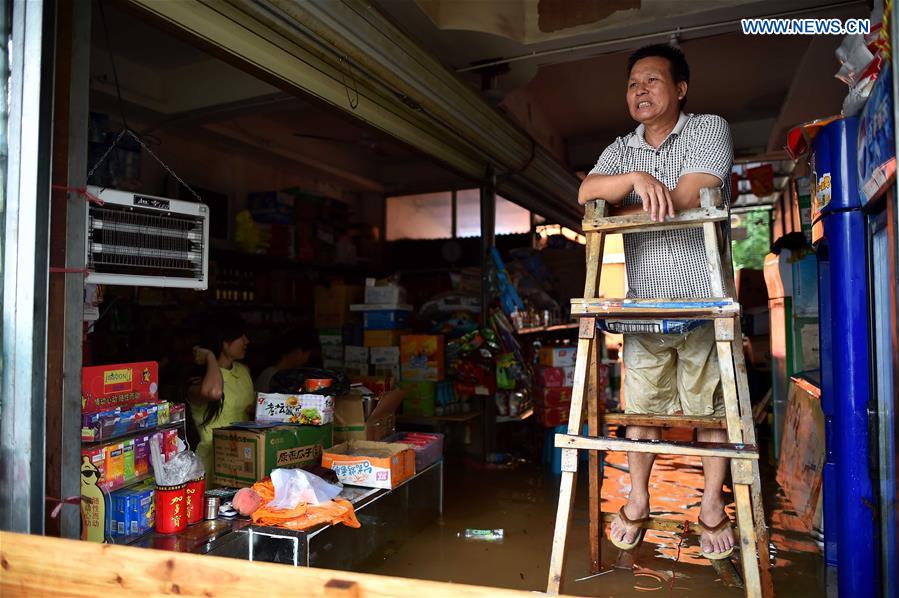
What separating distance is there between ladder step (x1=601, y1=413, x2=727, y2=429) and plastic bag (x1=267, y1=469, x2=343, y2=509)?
4.36 feet

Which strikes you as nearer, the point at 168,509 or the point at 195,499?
the point at 168,509

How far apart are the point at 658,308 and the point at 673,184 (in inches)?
23.1

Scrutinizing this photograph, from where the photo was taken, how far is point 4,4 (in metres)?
1.84

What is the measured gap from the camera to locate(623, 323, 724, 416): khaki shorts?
2.34 meters

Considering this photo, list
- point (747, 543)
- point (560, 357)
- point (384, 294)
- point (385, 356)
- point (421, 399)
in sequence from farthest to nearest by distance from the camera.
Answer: point (384, 294) → point (385, 356) → point (421, 399) → point (560, 357) → point (747, 543)

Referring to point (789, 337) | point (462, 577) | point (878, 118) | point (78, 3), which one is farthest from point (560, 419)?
point (78, 3)

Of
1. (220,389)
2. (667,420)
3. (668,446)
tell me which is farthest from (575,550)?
(220,389)

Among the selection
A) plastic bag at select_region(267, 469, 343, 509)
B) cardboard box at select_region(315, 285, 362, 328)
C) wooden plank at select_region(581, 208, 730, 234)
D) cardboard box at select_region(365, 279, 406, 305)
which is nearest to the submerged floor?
plastic bag at select_region(267, 469, 343, 509)

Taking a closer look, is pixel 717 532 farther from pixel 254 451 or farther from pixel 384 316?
pixel 384 316

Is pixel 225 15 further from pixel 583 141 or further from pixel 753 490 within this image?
pixel 583 141

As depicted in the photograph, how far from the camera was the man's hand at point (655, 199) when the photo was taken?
77.7 inches

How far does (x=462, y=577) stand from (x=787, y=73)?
6200mm

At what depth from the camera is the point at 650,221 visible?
201 cm

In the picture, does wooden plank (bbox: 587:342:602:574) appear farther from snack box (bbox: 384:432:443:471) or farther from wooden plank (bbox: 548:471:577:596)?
snack box (bbox: 384:432:443:471)
